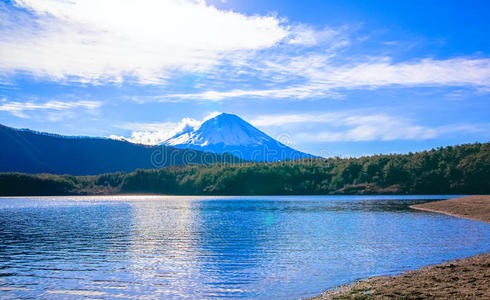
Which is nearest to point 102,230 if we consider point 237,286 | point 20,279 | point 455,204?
point 20,279

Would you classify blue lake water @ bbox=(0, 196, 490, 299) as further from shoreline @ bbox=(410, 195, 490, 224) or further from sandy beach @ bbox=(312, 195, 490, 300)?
shoreline @ bbox=(410, 195, 490, 224)

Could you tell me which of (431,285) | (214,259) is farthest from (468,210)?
(431,285)

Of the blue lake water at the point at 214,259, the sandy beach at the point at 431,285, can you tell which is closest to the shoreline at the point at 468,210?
the blue lake water at the point at 214,259

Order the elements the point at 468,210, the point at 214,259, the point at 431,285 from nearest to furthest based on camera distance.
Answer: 1. the point at 431,285
2. the point at 214,259
3. the point at 468,210

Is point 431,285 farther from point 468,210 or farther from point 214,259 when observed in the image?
point 468,210

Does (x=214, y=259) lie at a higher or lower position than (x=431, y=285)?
lower

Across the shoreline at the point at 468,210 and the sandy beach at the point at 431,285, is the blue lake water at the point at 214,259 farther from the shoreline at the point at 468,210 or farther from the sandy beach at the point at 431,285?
the shoreline at the point at 468,210

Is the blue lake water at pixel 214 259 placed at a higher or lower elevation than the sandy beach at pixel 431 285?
lower

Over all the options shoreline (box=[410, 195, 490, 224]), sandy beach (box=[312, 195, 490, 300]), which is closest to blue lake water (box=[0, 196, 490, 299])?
sandy beach (box=[312, 195, 490, 300])

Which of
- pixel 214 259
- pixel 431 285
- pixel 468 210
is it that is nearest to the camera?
pixel 431 285

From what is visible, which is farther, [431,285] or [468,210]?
[468,210]

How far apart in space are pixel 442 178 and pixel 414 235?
159191 mm

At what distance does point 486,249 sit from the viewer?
31.3 metres

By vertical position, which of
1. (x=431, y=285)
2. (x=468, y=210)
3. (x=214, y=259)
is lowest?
(x=214, y=259)
